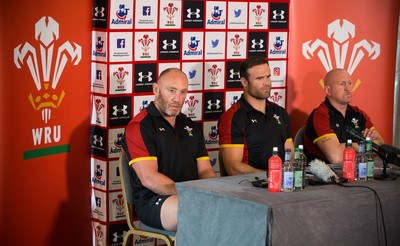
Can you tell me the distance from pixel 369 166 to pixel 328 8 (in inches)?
86.3

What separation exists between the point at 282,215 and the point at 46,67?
6.29 feet

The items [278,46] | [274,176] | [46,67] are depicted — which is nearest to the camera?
[274,176]

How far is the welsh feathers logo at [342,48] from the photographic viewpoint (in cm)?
639

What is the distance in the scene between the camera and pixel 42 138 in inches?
200

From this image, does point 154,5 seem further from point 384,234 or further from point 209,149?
point 384,234

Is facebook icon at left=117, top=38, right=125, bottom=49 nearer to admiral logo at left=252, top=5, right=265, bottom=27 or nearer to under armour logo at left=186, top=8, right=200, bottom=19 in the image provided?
under armour logo at left=186, top=8, right=200, bottom=19

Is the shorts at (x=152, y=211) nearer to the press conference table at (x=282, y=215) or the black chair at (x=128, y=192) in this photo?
the black chair at (x=128, y=192)

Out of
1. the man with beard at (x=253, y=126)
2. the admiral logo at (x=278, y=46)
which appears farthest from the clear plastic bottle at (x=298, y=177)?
the admiral logo at (x=278, y=46)

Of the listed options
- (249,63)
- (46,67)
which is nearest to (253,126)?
(249,63)

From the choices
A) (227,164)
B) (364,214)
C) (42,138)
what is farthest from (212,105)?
(364,214)

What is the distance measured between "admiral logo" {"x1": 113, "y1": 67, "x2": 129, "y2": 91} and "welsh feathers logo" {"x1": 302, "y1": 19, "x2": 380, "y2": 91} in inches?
63.3

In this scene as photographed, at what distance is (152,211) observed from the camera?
4531 millimetres

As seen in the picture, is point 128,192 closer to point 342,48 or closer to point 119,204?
point 119,204

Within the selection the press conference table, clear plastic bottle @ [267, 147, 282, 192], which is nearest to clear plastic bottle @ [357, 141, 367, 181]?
the press conference table
